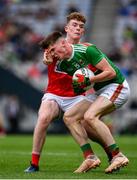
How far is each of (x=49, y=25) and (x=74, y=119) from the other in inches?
838

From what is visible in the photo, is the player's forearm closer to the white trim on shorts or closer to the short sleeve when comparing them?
the short sleeve

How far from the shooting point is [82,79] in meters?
10.6

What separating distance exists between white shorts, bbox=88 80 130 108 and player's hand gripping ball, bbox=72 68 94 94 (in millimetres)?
388

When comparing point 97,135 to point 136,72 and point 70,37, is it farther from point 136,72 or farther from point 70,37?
point 136,72

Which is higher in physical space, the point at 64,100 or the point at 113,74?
the point at 113,74

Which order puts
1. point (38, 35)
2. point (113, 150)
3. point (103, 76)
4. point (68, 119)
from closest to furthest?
point (103, 76) → point (113, 150) → point (68, 119) → point (38, 35)

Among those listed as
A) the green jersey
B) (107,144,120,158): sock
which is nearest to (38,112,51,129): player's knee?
the green jersey

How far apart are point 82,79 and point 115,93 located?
0.76 meters

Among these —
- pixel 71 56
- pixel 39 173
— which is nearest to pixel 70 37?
pixel 71 56

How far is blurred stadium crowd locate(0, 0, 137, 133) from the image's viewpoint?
2981 cm

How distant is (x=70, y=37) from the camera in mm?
11539

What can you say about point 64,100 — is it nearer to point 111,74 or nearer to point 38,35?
point 111,74

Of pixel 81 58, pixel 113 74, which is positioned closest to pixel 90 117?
pixel 113 74

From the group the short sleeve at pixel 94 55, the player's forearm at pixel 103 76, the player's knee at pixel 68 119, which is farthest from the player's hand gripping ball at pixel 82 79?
the player's knee at pixel 68 119
